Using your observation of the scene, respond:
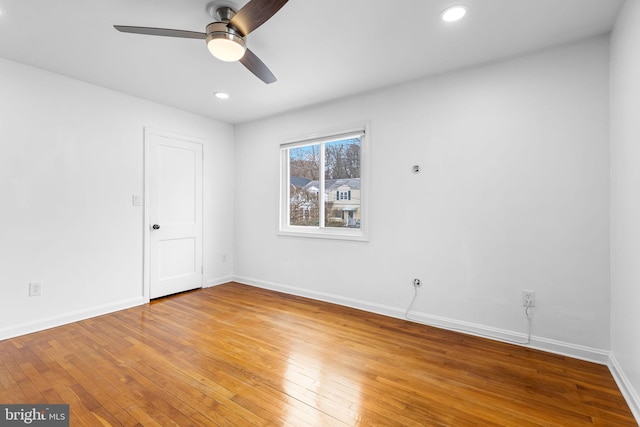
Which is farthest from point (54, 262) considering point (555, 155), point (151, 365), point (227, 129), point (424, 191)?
point (555, 155)

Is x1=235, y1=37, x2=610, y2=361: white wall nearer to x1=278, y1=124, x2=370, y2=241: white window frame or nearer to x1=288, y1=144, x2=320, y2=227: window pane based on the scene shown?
x1=278, y1=124, x2=370, y2=241: white window frame

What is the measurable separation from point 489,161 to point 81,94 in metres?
4.21

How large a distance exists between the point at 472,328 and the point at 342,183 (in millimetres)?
2103

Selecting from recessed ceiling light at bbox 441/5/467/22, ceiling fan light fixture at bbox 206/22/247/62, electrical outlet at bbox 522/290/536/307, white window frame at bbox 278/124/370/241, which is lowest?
electrical outlet at bbox 522/290/536/307

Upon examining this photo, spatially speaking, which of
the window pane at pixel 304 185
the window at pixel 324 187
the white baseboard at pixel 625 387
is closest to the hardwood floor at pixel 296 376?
the white baseboard at pixel 625 387

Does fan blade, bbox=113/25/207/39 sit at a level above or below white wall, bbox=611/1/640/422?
above

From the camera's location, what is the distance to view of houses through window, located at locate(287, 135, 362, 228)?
143 inches

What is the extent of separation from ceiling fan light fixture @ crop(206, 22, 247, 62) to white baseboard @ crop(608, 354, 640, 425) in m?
3.25

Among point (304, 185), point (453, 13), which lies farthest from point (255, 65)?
point (304, 185)

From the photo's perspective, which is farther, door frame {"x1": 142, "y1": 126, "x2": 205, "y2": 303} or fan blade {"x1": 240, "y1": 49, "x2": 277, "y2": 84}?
door frame {"x1": 142, "y1": 126, "x2": 205, "y2": 303}

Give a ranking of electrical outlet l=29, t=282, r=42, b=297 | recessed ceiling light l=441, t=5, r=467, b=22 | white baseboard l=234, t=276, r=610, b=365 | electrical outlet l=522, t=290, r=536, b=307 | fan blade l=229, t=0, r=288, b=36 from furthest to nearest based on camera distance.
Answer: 1. electrical outlet l=29, t=282, r=42, b=297
2. electrical outlet l=522, t=290, r=536, b=307
3. white baseboard l=234, t=276, r=610, b=365
4. recessed ceiling light l=441, t=5, r=467, b=22
5. fan blade l=229, t=0, r=288, b=36

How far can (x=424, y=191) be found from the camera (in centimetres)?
304

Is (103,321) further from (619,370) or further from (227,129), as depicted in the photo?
(619,370)

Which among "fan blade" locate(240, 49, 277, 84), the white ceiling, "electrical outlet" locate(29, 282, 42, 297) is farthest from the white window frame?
"electrical outlet" locate(29, 282, 42, 297)
